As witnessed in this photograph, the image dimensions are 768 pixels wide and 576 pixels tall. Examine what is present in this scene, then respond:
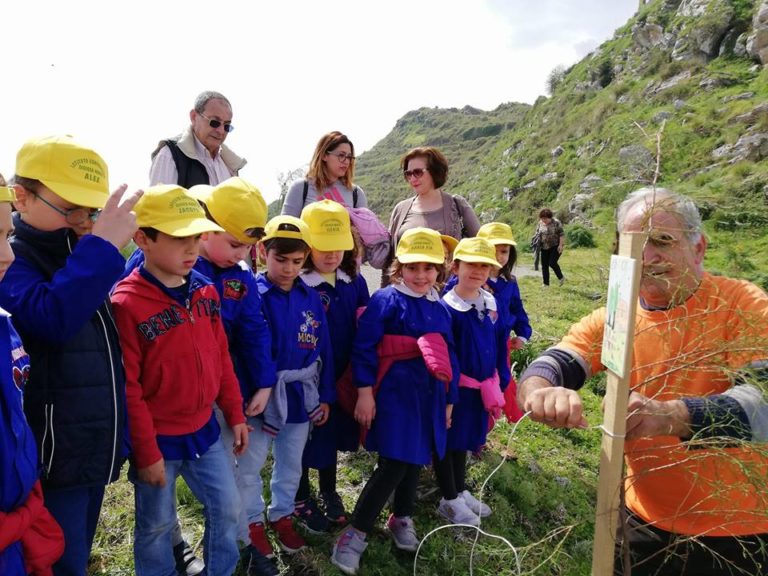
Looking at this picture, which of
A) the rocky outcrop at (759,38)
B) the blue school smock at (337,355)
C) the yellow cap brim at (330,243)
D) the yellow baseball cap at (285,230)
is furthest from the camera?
the rocky outcrop at (759,38)

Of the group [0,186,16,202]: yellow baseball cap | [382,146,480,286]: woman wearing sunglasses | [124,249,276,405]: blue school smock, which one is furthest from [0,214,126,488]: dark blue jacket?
[382,146,480,286]: woman wearing sunglasses

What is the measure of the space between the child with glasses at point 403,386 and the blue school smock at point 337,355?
0.85 feet

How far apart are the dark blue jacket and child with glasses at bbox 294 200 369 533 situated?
4.58 feet

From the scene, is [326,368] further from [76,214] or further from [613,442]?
[613,442]

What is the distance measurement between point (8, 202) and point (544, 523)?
3.81 m

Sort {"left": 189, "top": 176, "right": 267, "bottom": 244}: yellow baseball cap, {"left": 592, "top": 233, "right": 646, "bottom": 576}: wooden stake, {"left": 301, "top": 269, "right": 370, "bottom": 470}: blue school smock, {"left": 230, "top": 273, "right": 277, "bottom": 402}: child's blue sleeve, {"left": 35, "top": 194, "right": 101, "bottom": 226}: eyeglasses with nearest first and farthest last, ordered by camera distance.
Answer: {"left": 592, "top": 233, "right": 646, "bottom": 576}: wooden stake
{"left": 35, "top": 194, "right": 101, "bottom": 226}: eyeglasses
{"left": 189, "top": 176, "right": 267, "bottom": 244}: yellow baseball cap
{"left": 230, "top": 273, "right": 277, "bottom": 402}: child's blue sleeve
{"left": 301, "top": 269, "right": 370, "bottom": 470}: blue school smock

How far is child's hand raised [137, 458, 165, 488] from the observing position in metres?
2.02

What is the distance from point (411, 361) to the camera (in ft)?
9.87

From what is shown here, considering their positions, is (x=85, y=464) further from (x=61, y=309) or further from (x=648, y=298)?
(x=648, y=298)

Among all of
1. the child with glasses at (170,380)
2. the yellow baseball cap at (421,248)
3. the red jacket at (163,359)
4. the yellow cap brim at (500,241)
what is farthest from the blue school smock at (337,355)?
the yellow cap brim at (500,241)

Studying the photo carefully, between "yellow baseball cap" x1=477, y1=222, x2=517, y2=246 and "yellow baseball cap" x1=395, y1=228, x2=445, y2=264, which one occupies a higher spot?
"yellow baseball cap" x1=477, y1=222, x2=517, y2=246

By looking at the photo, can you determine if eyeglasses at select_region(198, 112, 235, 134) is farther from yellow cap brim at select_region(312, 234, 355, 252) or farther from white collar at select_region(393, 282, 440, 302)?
white collar at select_region(393, 282, 440, 302)

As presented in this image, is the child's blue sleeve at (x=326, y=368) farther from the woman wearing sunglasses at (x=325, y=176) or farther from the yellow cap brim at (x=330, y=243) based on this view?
the woman wearing sunglasses at (x=325, y=176)

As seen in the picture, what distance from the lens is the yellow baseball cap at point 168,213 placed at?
2.04 metres
